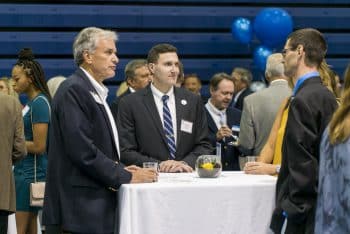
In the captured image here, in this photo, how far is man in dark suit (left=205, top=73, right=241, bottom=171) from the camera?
638cm

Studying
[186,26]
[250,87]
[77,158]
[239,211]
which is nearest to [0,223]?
[77,158]

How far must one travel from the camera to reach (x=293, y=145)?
3.43 meters

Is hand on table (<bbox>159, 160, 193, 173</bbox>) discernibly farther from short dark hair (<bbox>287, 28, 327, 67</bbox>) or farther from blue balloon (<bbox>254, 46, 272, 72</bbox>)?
blue balloon (<bbox>254, 46, 272, 72</bbox>)

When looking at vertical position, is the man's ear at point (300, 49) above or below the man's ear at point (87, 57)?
above

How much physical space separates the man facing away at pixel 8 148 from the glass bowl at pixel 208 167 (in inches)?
49.6

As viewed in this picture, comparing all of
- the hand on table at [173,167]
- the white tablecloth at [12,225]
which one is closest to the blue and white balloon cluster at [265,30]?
the white tablecloth at [12,225]

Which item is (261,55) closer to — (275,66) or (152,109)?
(275,66)

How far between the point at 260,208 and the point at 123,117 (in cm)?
111

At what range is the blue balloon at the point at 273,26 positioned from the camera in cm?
904

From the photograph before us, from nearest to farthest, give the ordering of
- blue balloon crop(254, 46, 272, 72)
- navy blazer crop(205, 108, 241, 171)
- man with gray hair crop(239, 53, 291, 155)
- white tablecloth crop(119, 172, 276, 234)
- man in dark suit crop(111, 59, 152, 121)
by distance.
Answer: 1. white tablecloth crop(119, 172, 276, 234)
2. man with gray hair crop(239, 53, 291, 155)
3. navy blazer crop(205, 108, 241, 171)
4. man in dark suit crop(111, 59, 152, 121)
5. blue balloon crop(254, 46, 272, 72)

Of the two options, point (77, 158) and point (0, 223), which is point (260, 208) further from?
point (0, 223)

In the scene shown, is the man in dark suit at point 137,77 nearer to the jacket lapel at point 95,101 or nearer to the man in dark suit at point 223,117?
the man in dark suit at point 223,117

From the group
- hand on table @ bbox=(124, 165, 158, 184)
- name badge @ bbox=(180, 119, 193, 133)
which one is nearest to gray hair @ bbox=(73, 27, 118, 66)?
hand on table @ bbox=(124, 165, 158, 184)

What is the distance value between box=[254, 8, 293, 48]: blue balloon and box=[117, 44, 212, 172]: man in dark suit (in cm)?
440
